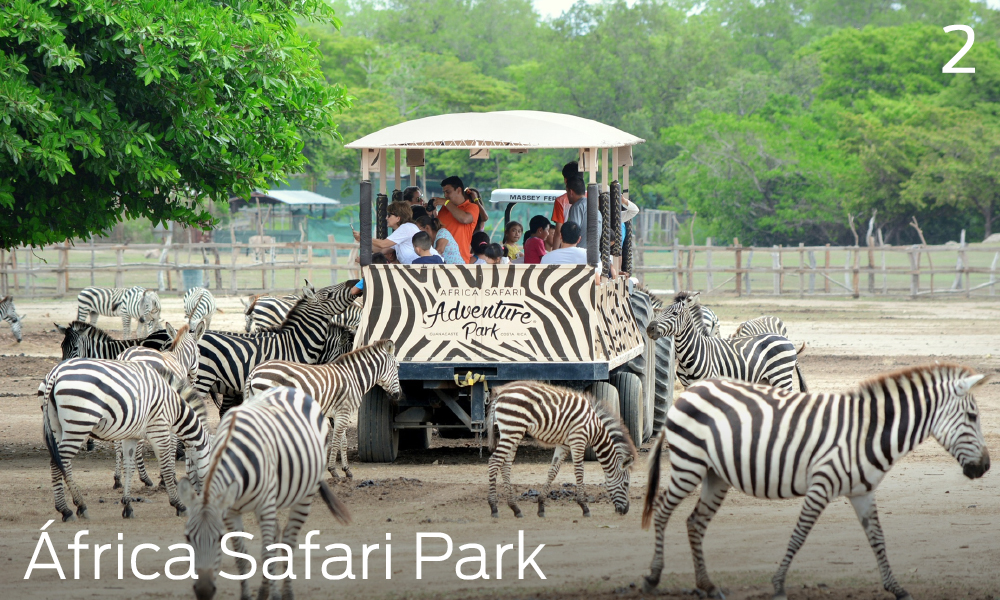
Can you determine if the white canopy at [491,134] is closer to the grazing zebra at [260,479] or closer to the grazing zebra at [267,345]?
the grazing zebra at [267,345]

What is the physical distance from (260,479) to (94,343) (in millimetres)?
6512

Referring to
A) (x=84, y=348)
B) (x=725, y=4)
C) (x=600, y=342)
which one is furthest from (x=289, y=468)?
(x=725, y=4)

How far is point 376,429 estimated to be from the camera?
10727 millimetres

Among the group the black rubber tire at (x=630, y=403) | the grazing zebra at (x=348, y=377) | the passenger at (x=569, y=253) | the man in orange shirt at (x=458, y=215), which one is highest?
the man in orange shirt at (x=458, y=215)

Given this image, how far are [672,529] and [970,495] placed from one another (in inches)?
107

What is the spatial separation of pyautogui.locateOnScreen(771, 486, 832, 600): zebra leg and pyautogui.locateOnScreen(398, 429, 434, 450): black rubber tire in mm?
6214

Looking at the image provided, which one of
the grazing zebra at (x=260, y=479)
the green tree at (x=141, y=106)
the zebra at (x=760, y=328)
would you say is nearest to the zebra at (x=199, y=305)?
the green tree at (x=141, y=106)

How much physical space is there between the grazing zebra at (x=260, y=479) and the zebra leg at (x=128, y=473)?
243 cm

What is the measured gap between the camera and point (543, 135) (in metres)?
9.98

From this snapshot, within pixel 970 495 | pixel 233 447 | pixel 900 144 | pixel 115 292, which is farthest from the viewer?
pixel 900 144

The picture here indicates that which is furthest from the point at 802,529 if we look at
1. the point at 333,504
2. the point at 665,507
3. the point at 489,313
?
the point at 489,313

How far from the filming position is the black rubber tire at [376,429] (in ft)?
34.8

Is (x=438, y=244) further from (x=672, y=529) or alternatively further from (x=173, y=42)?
(x=672, y=529)

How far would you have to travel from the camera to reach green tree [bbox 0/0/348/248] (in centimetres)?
970
